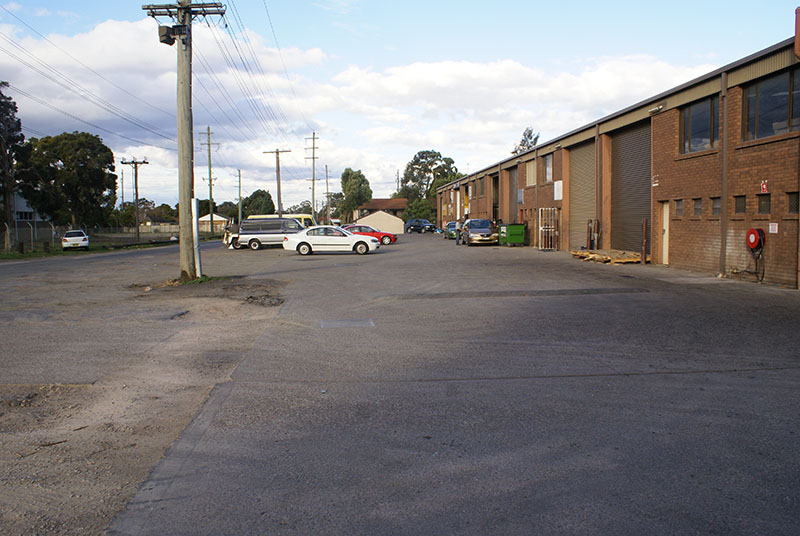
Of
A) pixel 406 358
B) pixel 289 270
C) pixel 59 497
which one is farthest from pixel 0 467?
pixel 289 270

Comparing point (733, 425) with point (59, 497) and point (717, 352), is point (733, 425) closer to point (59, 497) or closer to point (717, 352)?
point (717, 352)

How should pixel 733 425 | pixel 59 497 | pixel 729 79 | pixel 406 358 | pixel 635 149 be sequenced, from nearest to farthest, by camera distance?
pixel 59 497 → pixel 733 425 → pixel 406 358 → pixel 729 79 → pixel 635 149

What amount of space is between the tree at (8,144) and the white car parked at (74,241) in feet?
13.4

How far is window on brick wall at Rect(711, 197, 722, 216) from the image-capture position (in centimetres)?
1895

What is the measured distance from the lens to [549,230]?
36.4 m

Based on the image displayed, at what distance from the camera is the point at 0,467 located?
14.9 feet

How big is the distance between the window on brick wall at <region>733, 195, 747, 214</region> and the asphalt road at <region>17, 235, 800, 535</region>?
7.41 metres

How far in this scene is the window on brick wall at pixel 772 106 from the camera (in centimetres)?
1581

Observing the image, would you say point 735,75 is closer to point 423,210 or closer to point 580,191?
point 580,191

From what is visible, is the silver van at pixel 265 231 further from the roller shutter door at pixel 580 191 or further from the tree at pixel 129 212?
the tree at pixel 129 212

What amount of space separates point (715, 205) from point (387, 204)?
11327cm

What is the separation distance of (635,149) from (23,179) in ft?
151

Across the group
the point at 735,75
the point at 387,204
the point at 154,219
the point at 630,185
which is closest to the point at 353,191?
the point at 387,204

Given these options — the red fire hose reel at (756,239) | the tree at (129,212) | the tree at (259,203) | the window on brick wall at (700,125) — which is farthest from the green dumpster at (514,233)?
the tree at (259,203)
